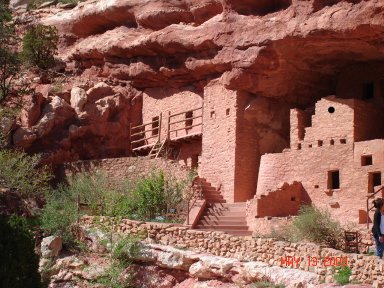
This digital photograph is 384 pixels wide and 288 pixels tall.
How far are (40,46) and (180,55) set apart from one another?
6.65m

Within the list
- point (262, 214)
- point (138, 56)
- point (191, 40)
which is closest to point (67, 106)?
point (138, 56)

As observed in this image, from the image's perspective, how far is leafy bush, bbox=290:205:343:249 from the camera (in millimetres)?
18656

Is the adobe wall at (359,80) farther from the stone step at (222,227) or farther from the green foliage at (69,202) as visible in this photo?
the green foliage at (69,202)

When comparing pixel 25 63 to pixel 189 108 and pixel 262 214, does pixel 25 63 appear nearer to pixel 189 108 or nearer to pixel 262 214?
pixel 189 108

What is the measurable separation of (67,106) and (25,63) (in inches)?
147

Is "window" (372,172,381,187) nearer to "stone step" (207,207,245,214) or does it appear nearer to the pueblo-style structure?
the pueblo-style structure

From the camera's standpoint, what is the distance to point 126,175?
26.4m

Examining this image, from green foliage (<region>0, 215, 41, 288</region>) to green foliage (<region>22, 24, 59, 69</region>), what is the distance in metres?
15.6

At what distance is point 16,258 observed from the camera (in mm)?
15148

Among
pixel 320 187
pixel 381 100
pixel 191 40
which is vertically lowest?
pixel 320 187

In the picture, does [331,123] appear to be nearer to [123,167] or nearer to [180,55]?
[180,55]

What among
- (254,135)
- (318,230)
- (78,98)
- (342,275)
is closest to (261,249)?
(318,230)

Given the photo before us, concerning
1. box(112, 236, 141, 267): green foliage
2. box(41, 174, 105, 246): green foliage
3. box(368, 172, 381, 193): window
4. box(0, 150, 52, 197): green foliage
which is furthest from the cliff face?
box(112, 236, 141, 267): green foliage
